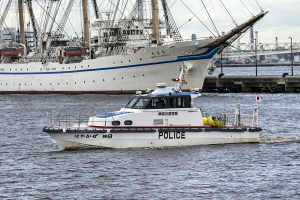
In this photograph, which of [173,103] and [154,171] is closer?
[154,171]

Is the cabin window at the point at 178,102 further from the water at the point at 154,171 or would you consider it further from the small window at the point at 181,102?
the water at the point at 154,171

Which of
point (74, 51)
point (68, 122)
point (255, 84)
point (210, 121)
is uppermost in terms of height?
point (74, 51)

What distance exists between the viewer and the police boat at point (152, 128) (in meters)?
29.2

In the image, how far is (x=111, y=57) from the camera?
7856 cm

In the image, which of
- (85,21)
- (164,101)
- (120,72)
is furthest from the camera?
(85,21)

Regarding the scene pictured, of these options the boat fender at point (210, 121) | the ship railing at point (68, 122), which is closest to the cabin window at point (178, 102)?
the boat fender at point (210, 121)

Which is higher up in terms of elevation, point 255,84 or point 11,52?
point 11,52

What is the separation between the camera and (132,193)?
22547 millimetres

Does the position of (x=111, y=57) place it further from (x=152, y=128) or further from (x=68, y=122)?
(x=152, y=128)

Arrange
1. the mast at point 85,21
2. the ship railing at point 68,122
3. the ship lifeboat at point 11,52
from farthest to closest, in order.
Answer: the ship lifeboat at point 11,52, the mast at point 85,21, the ship railing at point 68,122

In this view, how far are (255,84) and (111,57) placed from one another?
23024 mm

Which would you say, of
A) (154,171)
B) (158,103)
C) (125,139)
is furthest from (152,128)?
(154,171)

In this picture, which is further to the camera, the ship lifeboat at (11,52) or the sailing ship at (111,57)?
the ship lifeboat at (11,52)

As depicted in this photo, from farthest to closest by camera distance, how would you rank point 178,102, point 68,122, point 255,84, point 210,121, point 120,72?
point 255,84
point 120,72
point 68,122
point 210,121
point 178,102
